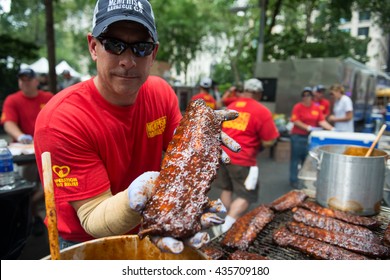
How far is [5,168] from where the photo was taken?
10.3 ft

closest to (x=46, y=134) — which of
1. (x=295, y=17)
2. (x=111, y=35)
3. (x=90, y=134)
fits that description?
(x=90, y=134)

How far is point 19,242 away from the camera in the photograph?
341 cm

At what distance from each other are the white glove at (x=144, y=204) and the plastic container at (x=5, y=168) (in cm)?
247

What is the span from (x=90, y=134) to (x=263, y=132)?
130 inches

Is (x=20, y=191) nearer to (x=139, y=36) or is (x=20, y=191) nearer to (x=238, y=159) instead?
(x=139, y=36)

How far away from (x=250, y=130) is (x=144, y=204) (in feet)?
11.2

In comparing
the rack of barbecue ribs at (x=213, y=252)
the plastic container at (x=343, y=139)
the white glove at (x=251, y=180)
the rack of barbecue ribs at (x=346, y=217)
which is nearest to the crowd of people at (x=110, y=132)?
the rack of barbecue ribs at (x=213, y=252)

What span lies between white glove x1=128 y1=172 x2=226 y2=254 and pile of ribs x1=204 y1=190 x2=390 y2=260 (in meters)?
0.89

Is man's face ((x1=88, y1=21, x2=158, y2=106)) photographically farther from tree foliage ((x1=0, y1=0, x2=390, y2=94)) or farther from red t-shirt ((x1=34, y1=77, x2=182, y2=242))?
tree foliage ((x1=0, y1=0, x2=390, y2=94))

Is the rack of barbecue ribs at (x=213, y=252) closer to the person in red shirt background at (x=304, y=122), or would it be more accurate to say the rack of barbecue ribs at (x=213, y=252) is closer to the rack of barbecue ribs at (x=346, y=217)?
the rack of barbecue ribs at (x=346, y=217)

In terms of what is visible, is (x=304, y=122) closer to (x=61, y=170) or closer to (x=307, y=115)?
(x=307, y=115)

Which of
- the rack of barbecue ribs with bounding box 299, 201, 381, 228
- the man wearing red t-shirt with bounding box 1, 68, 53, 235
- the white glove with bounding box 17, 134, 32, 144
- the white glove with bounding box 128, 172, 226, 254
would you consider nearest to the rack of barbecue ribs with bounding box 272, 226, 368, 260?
the rack of barbecue ribs with bounding box 299, 201, 381, 228

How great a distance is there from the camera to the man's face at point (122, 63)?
5.23 feet

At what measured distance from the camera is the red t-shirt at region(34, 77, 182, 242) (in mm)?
1545
